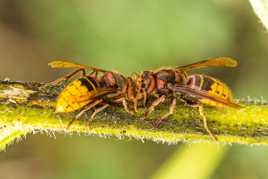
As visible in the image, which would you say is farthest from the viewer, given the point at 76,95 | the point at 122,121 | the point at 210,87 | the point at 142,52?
the point at 142,52

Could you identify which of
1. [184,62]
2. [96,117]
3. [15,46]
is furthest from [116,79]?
[15,46]

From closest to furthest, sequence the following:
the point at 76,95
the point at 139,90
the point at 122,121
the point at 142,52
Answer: the point at 122,121, the point at 76,95, the point at 139,90, the point at 142,52

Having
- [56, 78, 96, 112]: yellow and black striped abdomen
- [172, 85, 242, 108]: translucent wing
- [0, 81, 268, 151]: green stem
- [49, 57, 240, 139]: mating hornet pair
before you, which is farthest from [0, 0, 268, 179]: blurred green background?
[0, 81, 268, 151]: green stem

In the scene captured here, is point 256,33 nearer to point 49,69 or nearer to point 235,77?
point 235,77

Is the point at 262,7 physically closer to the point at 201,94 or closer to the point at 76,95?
the point at 201,94

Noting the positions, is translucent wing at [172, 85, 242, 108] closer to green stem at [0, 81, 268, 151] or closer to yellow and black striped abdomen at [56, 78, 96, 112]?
green stem at [0, 81, 268, 151]

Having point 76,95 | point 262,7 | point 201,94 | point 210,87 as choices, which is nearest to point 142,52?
point 210,87

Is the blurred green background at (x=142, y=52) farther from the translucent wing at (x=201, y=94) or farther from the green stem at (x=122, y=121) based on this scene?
the green stem at (x=122, y=121)
